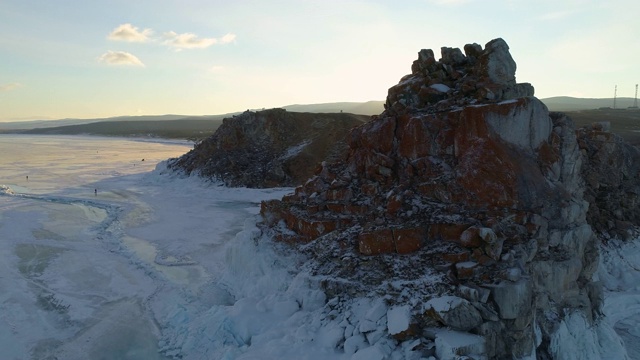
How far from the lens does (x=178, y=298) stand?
15062 mm

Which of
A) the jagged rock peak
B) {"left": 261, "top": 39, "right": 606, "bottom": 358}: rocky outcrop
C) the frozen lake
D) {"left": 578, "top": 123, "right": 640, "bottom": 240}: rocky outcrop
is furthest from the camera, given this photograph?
{"left": 578, "top": 123, "right": 640, "bottom": 240}: rocky outcrop

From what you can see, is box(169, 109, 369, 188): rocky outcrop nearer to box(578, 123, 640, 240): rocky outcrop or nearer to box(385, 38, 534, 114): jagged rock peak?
box(578, 123, 640, 240): rocky outcrop

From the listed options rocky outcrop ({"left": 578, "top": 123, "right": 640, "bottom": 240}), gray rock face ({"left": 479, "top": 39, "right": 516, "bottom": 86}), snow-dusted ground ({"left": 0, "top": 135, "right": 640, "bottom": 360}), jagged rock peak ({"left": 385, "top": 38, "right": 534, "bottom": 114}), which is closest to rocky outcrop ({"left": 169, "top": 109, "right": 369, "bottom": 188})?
snow-dusted ground ({"left": 0, "top": 135, "right": 640, "bottom": 360})

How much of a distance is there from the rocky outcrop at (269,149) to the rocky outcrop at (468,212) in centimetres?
2341

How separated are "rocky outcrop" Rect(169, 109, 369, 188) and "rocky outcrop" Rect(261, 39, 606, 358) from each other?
23411 mm

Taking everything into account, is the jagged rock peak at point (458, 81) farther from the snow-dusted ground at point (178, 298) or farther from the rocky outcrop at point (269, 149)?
the rocky outcrop at point (269, 149)

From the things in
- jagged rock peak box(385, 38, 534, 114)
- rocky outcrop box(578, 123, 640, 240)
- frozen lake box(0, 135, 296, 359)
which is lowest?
frozen lake box(0, 135, 296, 359)

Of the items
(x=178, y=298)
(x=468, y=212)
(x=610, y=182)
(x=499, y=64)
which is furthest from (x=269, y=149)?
(x=468, y=212)

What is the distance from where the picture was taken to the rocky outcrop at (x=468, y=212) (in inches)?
388

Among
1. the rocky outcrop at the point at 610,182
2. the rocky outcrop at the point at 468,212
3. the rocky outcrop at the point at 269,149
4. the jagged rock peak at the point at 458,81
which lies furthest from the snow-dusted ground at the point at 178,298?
the rocky outcrop at the point at 269,149

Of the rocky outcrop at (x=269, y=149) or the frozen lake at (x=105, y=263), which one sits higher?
the rocky outcrop at (x=269, y=149)

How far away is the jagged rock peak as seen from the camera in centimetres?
1329

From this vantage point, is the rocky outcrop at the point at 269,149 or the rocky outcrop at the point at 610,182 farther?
the rocky outcrop at the point at 269,149

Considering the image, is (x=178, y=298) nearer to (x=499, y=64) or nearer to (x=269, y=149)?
(x=499, y=64)
